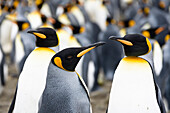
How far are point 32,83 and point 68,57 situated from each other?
1.86 feet

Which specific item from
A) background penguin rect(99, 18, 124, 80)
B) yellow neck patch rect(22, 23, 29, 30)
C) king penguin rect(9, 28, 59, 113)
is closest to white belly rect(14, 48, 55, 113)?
king penguin rect(9, 28, 59, 113)

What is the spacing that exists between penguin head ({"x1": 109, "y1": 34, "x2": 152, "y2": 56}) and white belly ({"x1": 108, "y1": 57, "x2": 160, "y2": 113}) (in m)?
0.06

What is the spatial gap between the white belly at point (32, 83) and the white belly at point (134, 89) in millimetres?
637

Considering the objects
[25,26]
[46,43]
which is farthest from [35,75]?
[25,26]

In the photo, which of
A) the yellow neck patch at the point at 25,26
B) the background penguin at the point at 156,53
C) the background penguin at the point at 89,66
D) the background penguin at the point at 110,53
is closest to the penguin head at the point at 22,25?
the yellow neck patch at the point at 25,26

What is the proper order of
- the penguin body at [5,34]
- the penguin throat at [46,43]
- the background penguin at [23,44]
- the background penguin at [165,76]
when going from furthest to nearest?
the penguin body at [5,34] < the background penguin at [23,44] < the background penguin at [165,76] < the penguin throat at [46,43]

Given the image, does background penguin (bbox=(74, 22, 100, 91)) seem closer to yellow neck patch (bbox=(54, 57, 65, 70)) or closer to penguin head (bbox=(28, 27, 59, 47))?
penguin head (bbox=(28, 27, 59, 47))

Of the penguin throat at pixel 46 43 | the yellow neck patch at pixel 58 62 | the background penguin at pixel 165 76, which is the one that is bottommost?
the background penguin at pixel 165 76

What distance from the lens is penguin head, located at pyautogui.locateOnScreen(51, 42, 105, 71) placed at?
85.9 inches

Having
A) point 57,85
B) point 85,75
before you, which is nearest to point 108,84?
point 85,75

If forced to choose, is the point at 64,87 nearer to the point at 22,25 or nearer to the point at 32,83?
the point at 32,83

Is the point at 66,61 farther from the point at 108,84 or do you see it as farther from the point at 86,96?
the point at 108,84

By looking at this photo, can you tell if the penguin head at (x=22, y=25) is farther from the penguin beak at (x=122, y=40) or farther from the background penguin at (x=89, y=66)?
the penguin beak at (x=122, y=40)

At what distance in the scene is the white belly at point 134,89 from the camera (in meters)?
2.36
